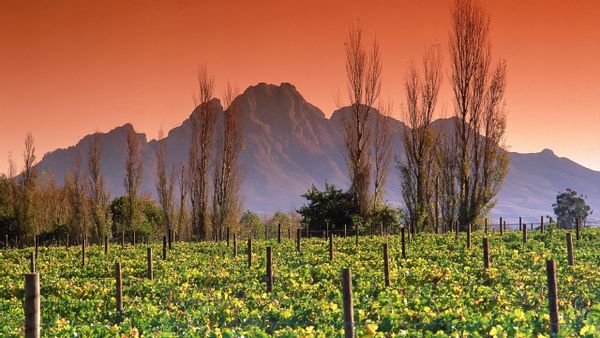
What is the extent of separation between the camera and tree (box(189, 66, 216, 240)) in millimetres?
62438

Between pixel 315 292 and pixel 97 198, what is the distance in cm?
5429

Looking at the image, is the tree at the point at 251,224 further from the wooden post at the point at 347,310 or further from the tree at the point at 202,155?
the wooden post at the point at 347,310

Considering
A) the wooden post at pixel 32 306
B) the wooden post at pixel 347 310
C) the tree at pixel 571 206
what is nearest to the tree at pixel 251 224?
the tree at pixel 571 206

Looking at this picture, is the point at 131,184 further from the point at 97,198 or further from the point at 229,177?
the point at 229,177

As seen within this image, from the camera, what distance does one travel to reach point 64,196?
86.5m

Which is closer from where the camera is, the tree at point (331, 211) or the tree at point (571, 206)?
→ the tree at point (331, 211)

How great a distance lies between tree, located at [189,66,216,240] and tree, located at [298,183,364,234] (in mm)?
11008

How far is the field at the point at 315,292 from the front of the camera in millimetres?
12734

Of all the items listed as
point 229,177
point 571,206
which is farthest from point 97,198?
point 571,206

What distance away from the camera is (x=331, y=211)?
5428cm

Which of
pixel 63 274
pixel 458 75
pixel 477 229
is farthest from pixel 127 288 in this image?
pixel 458 75

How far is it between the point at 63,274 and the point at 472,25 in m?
38.9

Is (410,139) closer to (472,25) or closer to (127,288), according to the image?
(472,25)

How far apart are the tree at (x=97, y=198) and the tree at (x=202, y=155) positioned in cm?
881
